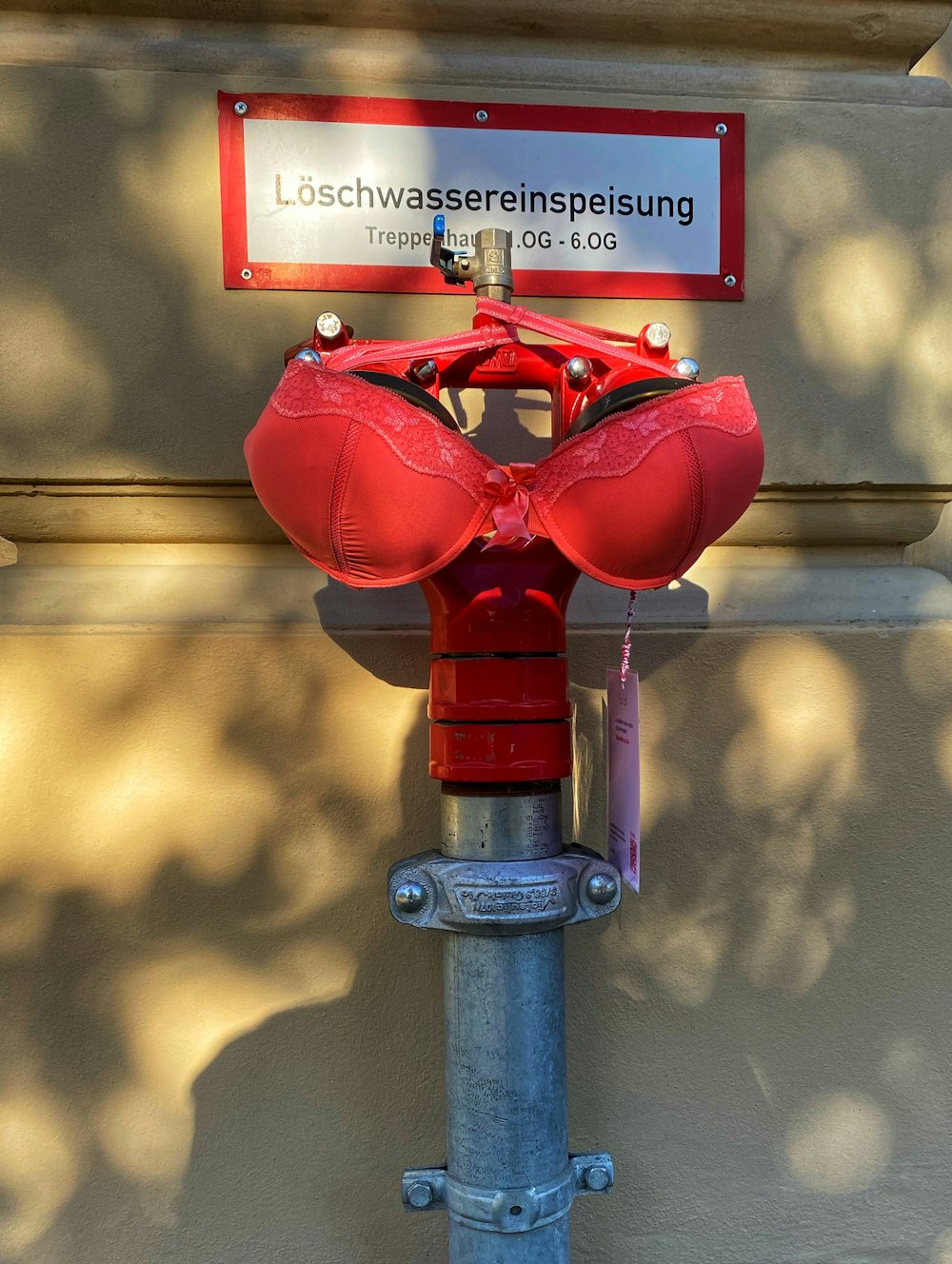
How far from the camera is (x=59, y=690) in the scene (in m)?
1.44

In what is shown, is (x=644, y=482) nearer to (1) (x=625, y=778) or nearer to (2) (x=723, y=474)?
(2) (x=723, y=474)

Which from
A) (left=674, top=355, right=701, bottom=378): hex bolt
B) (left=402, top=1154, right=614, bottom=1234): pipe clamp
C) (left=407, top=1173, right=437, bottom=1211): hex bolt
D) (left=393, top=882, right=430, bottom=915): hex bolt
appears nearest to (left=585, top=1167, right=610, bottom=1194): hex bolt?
(left=402, top=1154, right=614, bottom=1234): pipe clamp

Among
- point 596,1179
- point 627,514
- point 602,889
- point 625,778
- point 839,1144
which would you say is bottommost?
point 839,1144

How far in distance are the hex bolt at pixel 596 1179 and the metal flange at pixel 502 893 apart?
1.10 feet

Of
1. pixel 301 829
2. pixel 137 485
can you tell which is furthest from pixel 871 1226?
pixel 137 485

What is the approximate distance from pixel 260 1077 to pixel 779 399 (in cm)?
130

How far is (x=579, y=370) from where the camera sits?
3.70ft

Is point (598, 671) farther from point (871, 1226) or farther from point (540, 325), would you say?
point (871, 1226)

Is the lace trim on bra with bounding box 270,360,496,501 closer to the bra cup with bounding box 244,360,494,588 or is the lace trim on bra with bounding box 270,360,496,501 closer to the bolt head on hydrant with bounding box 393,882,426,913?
the bra cup with bounding box 244,360,494,588

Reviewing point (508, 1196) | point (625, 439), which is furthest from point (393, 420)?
point (508, 1196)

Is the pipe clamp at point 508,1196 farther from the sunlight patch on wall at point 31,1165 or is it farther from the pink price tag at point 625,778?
the sunlight patch on wall at point 31,1165

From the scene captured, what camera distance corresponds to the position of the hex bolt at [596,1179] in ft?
4.06

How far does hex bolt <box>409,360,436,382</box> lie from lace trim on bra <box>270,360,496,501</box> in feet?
0.72

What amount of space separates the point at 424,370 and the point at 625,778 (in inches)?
21.1
